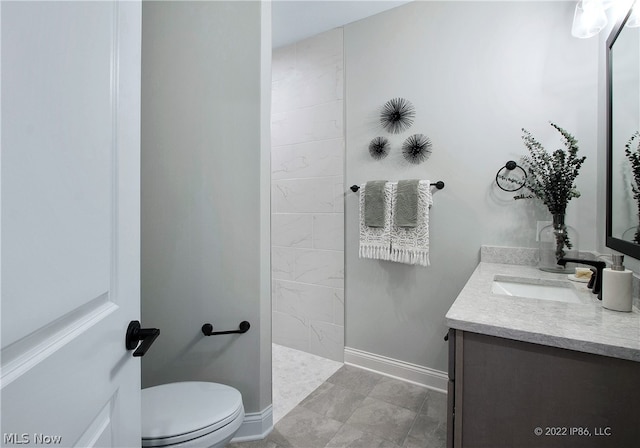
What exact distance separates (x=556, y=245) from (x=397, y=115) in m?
1.19

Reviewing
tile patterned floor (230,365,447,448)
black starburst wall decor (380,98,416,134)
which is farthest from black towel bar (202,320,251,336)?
black starburst wall decor (380,98,416,134)

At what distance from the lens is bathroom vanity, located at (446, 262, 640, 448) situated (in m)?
0.77

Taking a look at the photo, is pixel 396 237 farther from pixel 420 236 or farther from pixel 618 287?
pixel 618 287

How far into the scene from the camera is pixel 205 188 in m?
1.47

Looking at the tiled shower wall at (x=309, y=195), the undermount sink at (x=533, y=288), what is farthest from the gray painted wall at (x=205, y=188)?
the undermount sink at (x=533, y=288)

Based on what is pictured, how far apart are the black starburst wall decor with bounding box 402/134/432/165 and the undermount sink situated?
88 cm

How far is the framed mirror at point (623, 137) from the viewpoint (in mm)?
1102

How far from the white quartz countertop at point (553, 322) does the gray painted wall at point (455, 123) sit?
767mm

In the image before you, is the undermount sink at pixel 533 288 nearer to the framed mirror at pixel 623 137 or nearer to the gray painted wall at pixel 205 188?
the framed mirror at pixel 623 137

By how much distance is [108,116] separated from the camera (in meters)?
0.58

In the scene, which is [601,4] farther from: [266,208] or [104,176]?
[104,176]

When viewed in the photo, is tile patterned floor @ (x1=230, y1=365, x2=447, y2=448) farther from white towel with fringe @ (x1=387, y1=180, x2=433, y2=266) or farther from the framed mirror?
the framed mirror

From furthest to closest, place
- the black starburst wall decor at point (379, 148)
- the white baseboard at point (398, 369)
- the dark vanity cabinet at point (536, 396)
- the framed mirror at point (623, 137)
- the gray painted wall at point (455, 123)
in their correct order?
the black starburst wall decor at point (379, 148) < the white baseboard at point (398, 369) < the gray painted wall at point (455, 123) < the framed mirror at point (623, 137) < the dark vanity cabinet at point (536, 396)

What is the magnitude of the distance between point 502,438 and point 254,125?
149 cm
